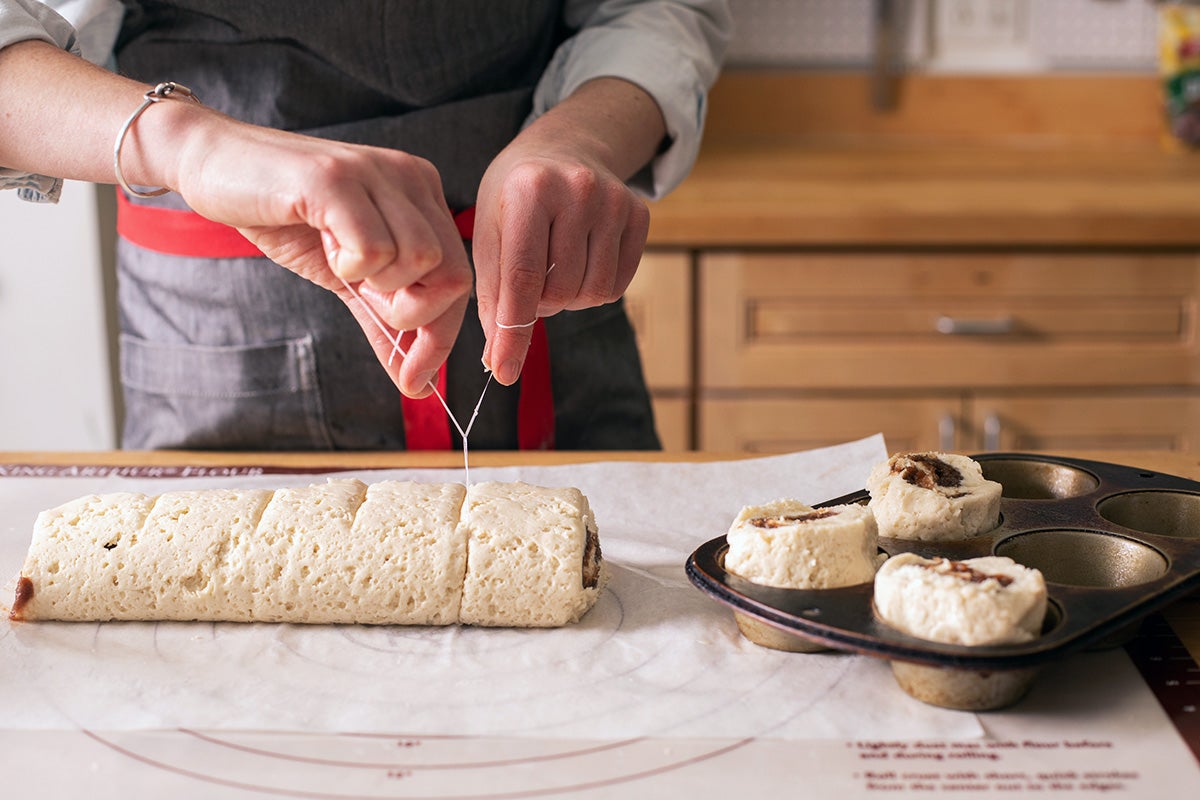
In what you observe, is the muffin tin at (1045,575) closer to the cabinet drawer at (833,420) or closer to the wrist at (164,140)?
the wrist at (164,140)

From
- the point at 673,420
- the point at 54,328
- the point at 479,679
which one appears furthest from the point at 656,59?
the point at 54,328

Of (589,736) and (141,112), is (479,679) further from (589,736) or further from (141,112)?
(141,112)

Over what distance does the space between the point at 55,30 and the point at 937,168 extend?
1652 millimetres

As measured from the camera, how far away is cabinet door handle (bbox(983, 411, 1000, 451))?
1937 mm

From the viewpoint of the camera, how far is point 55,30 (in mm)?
1030

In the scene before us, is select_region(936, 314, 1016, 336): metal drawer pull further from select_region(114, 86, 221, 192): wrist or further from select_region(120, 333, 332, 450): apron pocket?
select_region(114, 86, 221, 192): wrist

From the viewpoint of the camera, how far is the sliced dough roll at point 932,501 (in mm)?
902

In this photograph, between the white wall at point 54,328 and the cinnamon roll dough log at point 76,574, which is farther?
the white wall at point 54,328

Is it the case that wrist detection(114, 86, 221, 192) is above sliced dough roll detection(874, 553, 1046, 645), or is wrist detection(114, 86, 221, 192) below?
above

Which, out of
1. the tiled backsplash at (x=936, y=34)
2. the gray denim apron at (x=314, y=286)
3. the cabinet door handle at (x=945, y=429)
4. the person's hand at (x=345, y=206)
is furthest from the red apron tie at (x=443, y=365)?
the tiled backsplash at (x=936, y=34)

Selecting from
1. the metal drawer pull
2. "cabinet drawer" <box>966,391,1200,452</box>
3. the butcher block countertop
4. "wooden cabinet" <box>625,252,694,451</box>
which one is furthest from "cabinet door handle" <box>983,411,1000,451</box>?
"wooden cabinet" <box>625,252,694,451</box>

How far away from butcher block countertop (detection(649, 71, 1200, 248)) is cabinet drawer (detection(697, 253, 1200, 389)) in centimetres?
4

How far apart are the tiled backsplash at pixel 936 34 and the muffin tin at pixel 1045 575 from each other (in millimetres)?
1615

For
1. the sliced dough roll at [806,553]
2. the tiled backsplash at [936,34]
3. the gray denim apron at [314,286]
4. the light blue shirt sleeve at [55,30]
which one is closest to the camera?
the sliced dough roll at [806,553]
